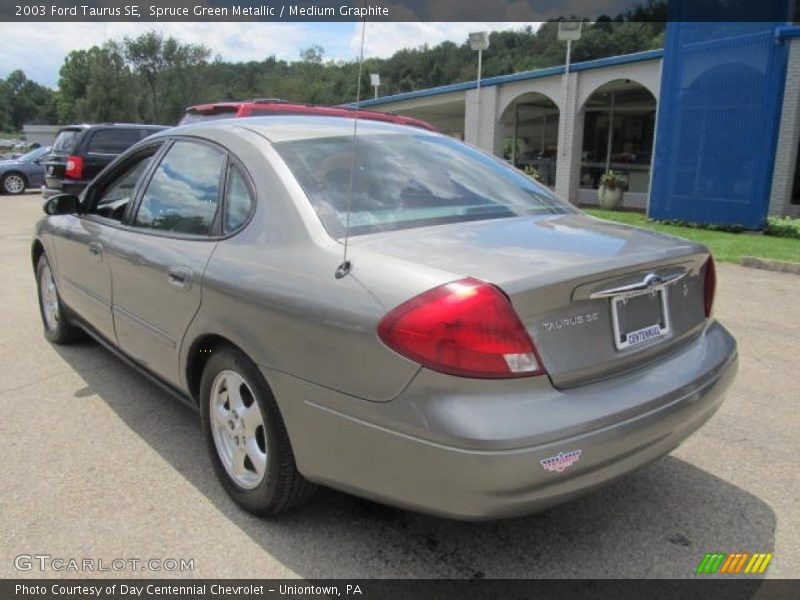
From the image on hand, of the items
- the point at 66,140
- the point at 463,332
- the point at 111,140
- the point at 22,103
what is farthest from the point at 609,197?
the point at 22,103

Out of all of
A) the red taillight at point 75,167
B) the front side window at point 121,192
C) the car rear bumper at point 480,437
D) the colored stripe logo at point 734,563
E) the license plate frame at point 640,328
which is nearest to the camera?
the car rear bumper at point 480,437

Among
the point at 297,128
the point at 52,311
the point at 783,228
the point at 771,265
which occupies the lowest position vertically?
the point at 52,311

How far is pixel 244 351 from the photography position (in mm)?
2666

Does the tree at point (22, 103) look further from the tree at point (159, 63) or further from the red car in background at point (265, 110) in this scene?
the red car in background at point (265, 110)

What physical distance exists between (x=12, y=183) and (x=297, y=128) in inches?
886

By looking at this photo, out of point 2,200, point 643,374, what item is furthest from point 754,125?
point 2,200

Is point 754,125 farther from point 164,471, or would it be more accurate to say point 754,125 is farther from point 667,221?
point 164,471

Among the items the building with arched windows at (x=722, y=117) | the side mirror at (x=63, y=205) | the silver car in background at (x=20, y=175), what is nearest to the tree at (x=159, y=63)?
the silver car in background at (x=20, y=175)

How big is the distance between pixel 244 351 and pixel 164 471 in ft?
3.27

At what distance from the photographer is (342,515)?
2.87m

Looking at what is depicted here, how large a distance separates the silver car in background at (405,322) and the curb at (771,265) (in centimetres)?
620

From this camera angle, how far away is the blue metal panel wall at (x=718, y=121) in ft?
38.1

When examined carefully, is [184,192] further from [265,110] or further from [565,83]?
[565,83]

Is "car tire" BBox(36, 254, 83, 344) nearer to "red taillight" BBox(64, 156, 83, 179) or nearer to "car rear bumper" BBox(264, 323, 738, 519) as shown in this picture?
"car rear bumper" BBox(264, 323, 738, 519)
